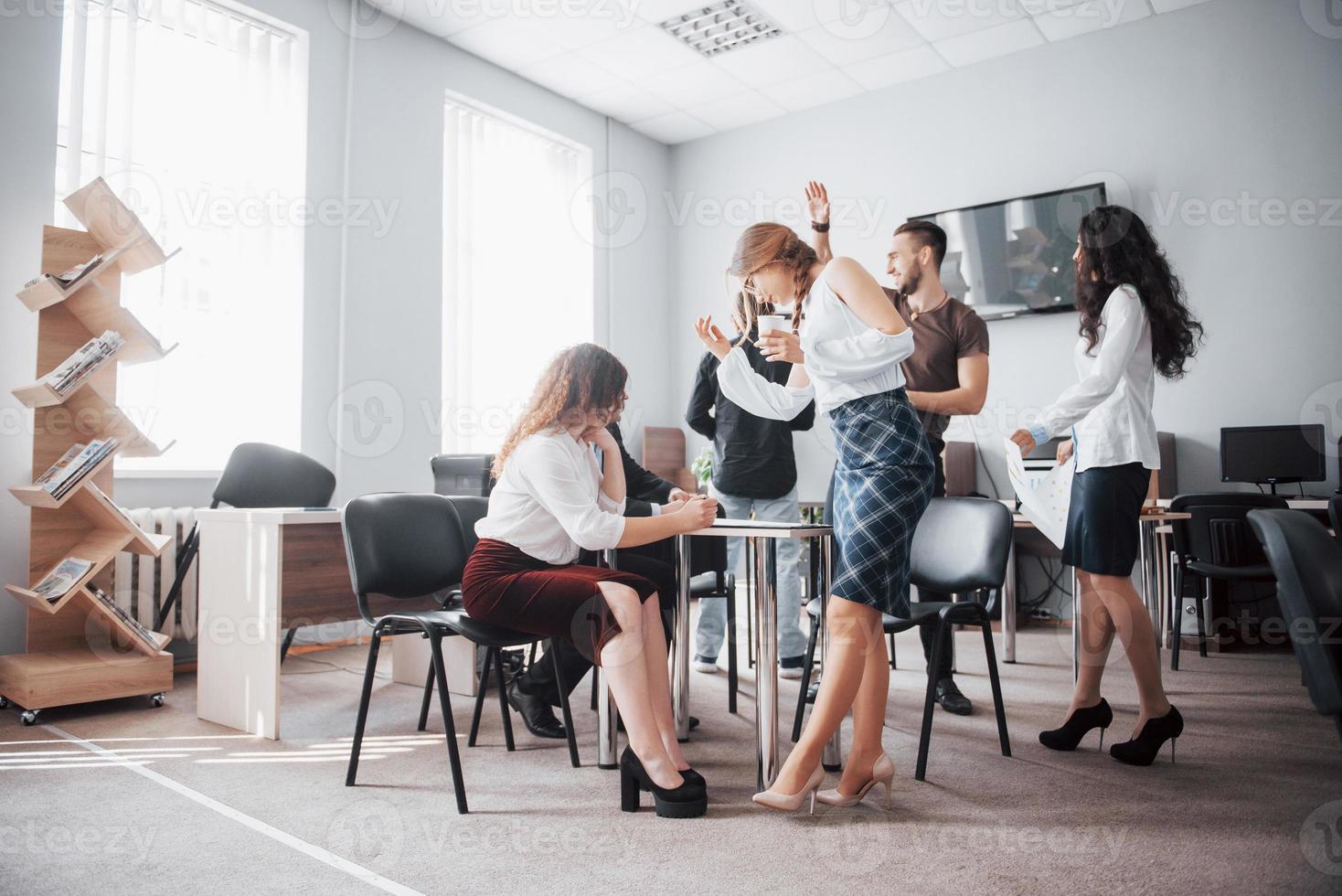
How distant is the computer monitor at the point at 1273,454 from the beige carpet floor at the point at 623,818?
175 centimetres

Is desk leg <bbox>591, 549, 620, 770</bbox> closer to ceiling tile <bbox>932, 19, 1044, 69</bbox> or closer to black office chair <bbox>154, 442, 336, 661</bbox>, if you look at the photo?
black office chair <bbox>154, 442, 336, 661</bbox>

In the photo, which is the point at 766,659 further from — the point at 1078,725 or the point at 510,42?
the point at 510,42

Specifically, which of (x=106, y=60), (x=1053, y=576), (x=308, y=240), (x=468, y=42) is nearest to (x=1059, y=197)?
(x=1053, y=576)

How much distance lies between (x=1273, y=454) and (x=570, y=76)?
4.44 metres

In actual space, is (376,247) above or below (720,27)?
below

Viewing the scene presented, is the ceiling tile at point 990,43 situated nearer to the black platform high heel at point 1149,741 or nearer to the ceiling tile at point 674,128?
the ceiling tile at point 674,128

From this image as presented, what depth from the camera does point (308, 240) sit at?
14.4 feet

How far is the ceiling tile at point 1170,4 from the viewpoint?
471 cm

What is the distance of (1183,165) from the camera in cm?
477

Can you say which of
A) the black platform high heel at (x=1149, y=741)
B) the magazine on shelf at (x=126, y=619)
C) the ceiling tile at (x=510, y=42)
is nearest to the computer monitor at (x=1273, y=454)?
the black platform high heel at (x=1149, y=741)

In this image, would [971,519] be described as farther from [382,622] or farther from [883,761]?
[382,622]

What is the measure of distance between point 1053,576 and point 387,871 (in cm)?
435

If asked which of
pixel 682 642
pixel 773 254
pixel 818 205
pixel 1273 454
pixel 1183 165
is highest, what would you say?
pixel 1183 165

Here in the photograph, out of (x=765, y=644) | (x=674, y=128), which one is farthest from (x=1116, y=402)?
(x=674, y=128)
